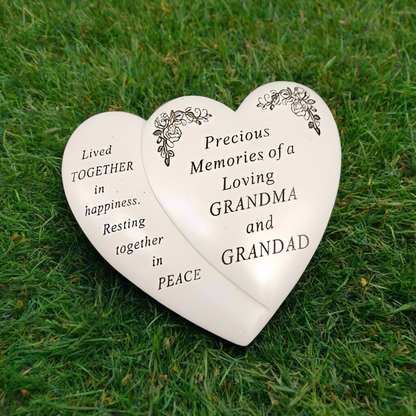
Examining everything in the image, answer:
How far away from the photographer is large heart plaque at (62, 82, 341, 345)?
1675 millimetres

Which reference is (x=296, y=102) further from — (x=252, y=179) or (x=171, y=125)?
(x=171, y=125)

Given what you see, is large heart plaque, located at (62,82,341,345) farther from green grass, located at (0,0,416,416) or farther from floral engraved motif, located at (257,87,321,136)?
green grass, located at (0,0,416,416)

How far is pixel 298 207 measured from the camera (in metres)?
1.73

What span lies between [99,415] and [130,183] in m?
0.84

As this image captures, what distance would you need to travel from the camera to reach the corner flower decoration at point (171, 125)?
182cm

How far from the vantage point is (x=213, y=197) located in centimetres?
175

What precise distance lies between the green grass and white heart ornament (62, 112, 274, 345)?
0.15m

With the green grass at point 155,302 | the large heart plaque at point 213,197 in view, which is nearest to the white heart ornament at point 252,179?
the large heart plaque at point 213,197

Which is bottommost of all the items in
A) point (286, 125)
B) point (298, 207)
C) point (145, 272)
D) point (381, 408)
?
point (381, 408)

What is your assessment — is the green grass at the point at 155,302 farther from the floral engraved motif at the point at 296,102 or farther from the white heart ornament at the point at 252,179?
the floral engraved motif at the point at 296,102

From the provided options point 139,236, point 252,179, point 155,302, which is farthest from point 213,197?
point 155,302

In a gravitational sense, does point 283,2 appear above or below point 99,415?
above

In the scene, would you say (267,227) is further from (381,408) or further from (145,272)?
(381,408)

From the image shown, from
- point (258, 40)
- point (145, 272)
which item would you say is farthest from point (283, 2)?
point (145, 272)
